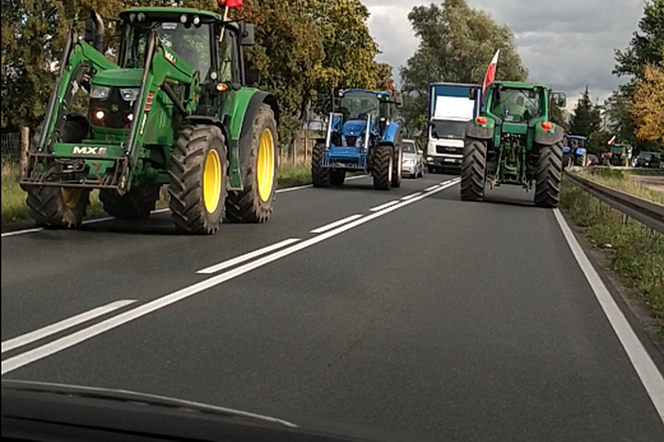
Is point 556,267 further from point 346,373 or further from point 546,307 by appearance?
point 346,373

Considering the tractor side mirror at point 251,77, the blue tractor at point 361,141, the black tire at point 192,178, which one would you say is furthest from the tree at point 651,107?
the black tire at point 192,178

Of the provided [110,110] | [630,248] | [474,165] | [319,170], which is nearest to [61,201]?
[110,110]

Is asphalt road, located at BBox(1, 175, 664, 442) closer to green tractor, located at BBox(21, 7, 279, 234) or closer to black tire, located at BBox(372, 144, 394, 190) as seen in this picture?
green tractor, located at BBox(21, 7, 279, 234)

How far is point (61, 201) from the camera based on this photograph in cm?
1066

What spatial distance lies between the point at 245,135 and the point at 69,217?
271 centimetres

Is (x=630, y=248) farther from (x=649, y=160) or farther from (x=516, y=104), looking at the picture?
(x=649, y=160)

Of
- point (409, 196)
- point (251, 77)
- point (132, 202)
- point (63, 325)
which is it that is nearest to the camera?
point (63, 325)

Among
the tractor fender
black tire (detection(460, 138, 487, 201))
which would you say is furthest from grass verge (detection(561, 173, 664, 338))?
black tire (detection(460, 138, 487, 201))

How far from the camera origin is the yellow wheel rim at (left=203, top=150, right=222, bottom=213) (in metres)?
11.3

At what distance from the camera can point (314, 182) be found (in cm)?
2436

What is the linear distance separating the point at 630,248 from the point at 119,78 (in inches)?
277

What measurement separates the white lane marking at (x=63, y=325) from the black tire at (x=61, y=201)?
3.84 metres

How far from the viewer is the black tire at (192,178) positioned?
1066 centimetres

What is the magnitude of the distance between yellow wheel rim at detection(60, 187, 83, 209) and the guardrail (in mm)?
6964
